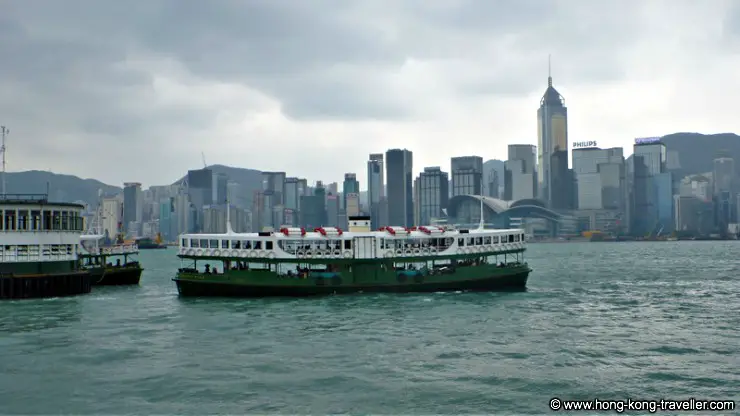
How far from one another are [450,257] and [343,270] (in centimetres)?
943

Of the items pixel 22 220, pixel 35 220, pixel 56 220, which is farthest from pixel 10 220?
pixel 56 220

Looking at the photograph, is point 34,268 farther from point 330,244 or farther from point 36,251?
point 330,244

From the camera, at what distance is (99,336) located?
37.3m

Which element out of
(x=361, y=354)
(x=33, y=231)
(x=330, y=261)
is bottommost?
(x=361, y=354)

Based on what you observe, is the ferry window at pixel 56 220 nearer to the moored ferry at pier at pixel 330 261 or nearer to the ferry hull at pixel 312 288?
the moored ferry at pier at pixel 330 261

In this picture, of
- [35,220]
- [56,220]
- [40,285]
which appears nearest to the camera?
[40,285]

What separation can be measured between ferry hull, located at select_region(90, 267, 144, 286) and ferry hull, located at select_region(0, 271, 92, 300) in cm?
1420

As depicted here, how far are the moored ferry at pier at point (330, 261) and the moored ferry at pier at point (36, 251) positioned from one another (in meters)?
10.9

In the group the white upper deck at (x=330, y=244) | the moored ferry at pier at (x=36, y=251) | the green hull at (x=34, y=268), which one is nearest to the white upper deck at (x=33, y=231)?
the moored ferry at pier at (x=36, y=251)

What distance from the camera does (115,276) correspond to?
73.0 m

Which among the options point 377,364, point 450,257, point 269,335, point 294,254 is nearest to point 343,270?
point 294,254

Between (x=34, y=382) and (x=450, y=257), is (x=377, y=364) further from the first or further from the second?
(x=450, y=257)

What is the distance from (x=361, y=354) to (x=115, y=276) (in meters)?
50.2

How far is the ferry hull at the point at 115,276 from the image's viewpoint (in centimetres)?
7188
